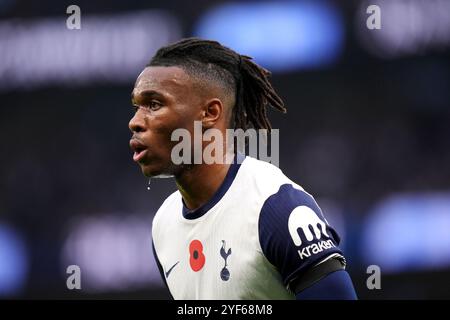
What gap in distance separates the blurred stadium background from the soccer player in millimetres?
4531

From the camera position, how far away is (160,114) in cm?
535

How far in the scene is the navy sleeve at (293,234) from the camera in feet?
16.1

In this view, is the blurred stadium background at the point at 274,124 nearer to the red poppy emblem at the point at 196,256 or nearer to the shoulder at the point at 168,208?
the shoulder at the point at 168,208

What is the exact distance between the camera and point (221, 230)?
532 centimetres

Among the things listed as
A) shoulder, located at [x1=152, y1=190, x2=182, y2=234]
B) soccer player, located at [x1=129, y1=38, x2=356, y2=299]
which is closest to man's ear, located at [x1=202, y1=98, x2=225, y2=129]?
soccer player, located at [x1=129, y1=38, x2=356, y2=299]

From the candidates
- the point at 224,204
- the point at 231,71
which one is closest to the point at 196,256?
the point at 224,204

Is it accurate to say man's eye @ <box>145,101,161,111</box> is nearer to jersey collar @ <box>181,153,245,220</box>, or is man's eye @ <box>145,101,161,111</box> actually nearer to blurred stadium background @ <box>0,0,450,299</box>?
jersey collar @ <box>181,153,245,220</box>

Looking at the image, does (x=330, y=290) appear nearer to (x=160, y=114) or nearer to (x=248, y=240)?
(x=248, y=240)

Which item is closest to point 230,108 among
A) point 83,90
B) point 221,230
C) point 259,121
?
point 259,121

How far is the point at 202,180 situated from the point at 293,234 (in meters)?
0.73

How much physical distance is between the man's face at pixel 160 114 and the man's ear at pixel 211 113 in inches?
2.4

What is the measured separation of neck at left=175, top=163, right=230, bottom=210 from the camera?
215 inches

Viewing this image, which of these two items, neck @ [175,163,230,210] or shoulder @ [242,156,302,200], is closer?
shoulder @ [242,156,302,200]

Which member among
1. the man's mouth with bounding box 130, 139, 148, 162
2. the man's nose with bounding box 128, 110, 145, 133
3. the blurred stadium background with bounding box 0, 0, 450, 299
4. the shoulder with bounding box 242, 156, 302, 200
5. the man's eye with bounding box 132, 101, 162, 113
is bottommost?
the blurred stadium background with bounding box 0, 0, 450, 299
